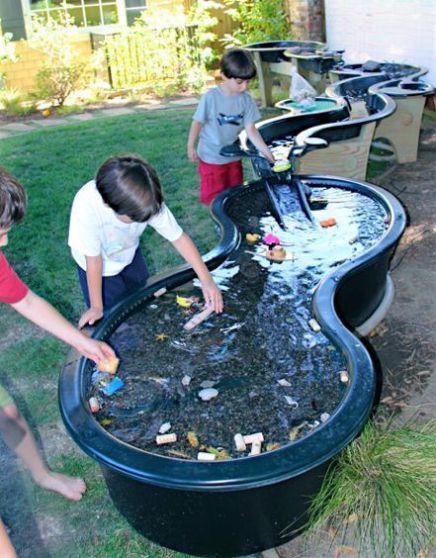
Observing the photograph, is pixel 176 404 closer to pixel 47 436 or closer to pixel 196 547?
pixel 196 547

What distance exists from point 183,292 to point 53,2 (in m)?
11.7

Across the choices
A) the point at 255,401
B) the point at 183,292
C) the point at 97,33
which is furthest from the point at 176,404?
the point at 97,33

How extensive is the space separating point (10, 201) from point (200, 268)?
49.7 inches

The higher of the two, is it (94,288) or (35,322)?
(35,322)

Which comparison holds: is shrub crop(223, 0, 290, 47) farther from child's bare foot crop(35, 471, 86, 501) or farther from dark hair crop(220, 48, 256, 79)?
child's bare foot crop(35, 471, 86, 501)

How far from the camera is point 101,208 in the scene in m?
3.09

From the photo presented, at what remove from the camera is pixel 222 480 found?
2.14 meters

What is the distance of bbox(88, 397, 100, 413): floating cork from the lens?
8.71 feet

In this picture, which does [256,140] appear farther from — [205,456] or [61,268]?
[205,456]

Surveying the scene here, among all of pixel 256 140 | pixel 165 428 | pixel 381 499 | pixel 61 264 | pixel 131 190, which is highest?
pixel 131 190

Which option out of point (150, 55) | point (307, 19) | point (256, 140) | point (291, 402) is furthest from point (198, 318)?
point (150, 55)

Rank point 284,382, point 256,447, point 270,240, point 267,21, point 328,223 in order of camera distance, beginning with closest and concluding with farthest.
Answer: point 256,447, point 284,382, point 270,240, point 328,223, point 267,21

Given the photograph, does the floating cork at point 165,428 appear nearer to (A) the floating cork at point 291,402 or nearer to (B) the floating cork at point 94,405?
(B) the floating cork at point 94,405

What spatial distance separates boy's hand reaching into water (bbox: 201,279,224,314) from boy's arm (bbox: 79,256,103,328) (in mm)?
511
